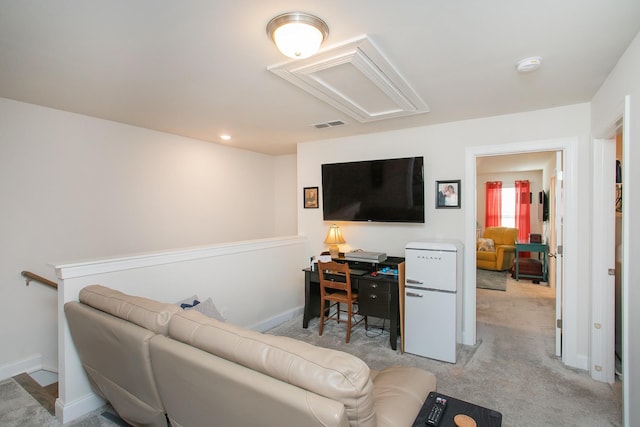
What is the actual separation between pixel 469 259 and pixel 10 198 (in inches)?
170

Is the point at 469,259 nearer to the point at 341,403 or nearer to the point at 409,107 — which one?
the point at 409,107

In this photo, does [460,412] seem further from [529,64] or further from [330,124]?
[330,124]

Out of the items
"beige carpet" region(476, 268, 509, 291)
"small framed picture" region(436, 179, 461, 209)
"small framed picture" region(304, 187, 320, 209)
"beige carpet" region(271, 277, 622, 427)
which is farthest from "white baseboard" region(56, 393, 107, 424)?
"beige carpet" region(476, 268, 509, 291)

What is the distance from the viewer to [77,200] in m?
3.02

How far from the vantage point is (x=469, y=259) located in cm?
328

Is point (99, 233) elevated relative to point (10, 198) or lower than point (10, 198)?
lower

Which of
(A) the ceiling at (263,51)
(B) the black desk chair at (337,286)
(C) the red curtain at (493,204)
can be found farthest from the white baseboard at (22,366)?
(C) the red curtain at (493,204)

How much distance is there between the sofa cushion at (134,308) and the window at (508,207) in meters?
8.46

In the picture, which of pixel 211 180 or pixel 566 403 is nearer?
pixel 566 403

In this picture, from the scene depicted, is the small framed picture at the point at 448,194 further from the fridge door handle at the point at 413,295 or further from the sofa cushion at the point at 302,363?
the sofa cushion at the point at 302,363

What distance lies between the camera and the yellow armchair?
6.68m

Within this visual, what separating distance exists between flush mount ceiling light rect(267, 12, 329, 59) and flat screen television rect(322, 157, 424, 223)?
2115 mm

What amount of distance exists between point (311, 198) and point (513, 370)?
295 centimetres

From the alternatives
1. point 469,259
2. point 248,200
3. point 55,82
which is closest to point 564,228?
point 469,259
